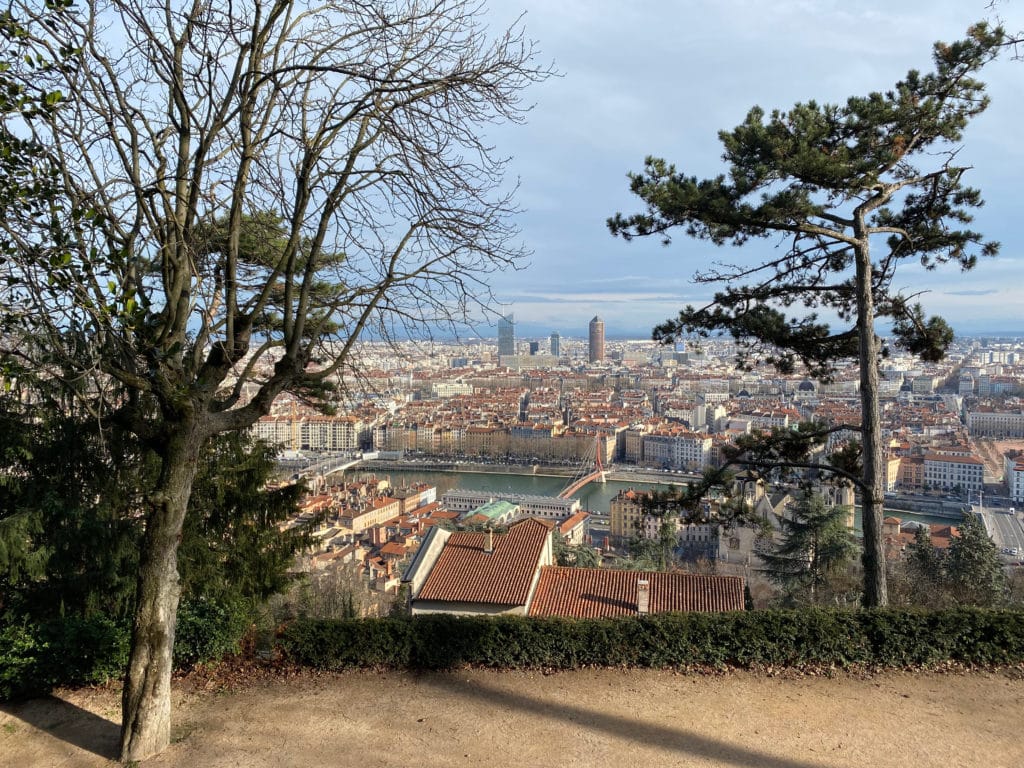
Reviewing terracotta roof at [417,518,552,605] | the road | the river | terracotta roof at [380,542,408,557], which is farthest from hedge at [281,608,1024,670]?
the river

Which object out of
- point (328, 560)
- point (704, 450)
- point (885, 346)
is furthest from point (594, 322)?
point (885, 346)

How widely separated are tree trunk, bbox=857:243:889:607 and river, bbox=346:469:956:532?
98.9 ft

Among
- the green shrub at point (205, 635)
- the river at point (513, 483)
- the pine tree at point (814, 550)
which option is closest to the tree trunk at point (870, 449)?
the green shrub at point (205, 635)

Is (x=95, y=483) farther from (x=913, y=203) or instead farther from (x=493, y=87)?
(x=913, y=203)

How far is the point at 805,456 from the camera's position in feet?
15.5

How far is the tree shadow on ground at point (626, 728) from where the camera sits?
2.60 m

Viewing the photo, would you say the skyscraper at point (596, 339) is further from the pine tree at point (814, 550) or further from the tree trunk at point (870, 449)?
the tree trunk at point (870, 449)

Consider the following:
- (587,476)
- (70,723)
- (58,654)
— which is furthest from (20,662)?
(587,476)

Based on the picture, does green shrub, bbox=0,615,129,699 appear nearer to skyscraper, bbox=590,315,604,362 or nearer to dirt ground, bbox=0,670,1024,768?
dirt ground, bbox=0,670,1024,768

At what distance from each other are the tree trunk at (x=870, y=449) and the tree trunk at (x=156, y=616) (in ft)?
11.7

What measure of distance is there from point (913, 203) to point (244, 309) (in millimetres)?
4170

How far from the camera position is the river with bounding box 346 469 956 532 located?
37.6 m

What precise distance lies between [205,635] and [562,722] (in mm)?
1835

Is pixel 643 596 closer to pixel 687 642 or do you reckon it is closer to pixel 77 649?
pixel 687 642
